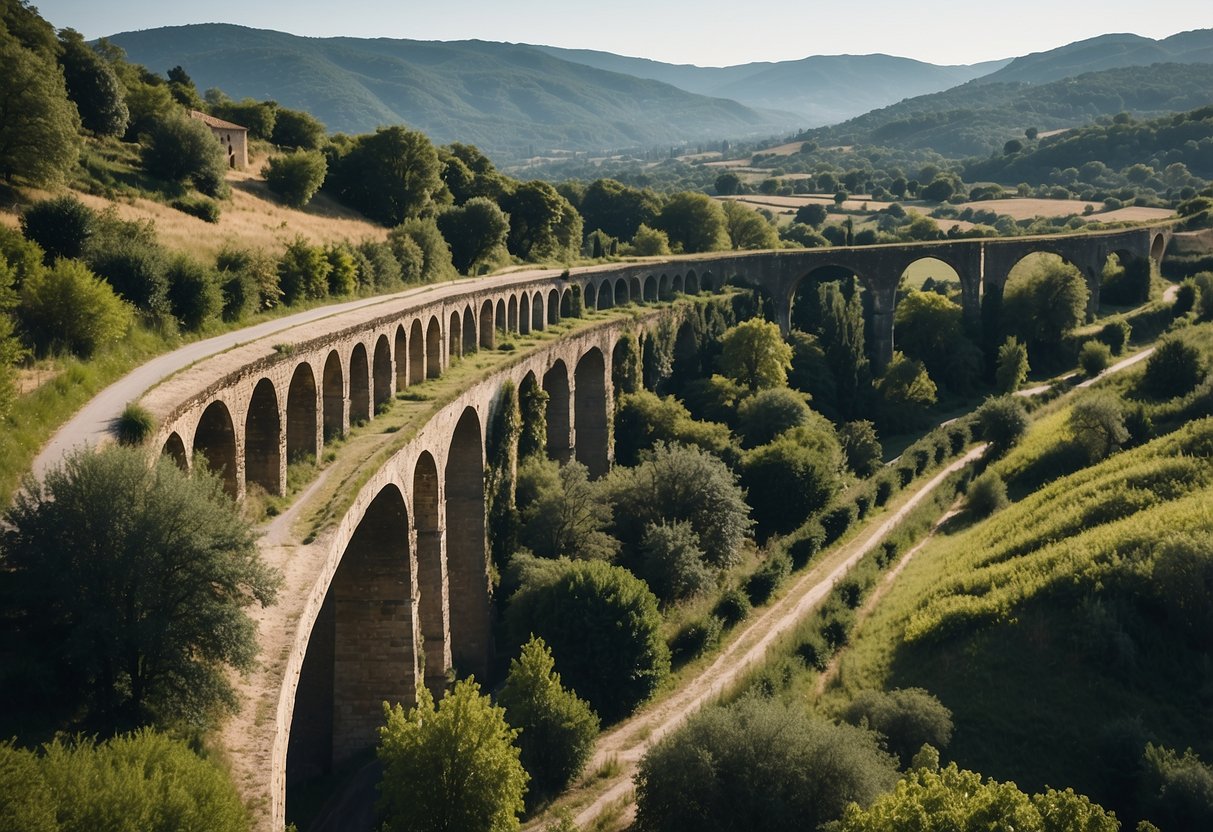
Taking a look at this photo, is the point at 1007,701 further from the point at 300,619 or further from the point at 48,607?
the point at 48,607

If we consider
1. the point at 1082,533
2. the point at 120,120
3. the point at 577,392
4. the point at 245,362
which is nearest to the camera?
the point at 245,362

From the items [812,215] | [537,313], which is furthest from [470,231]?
[812,215]

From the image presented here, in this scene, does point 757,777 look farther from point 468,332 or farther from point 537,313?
point 537,313

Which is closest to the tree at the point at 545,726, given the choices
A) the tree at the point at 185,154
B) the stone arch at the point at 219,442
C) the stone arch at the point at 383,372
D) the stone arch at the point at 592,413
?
the stone arch at the point at 219,442

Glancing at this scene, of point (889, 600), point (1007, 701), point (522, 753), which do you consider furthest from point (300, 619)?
point (889, 600)

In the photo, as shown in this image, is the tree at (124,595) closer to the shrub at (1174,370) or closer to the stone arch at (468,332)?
the stone arch at (468,332)

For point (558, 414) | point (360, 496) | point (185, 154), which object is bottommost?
point (558, 414)
